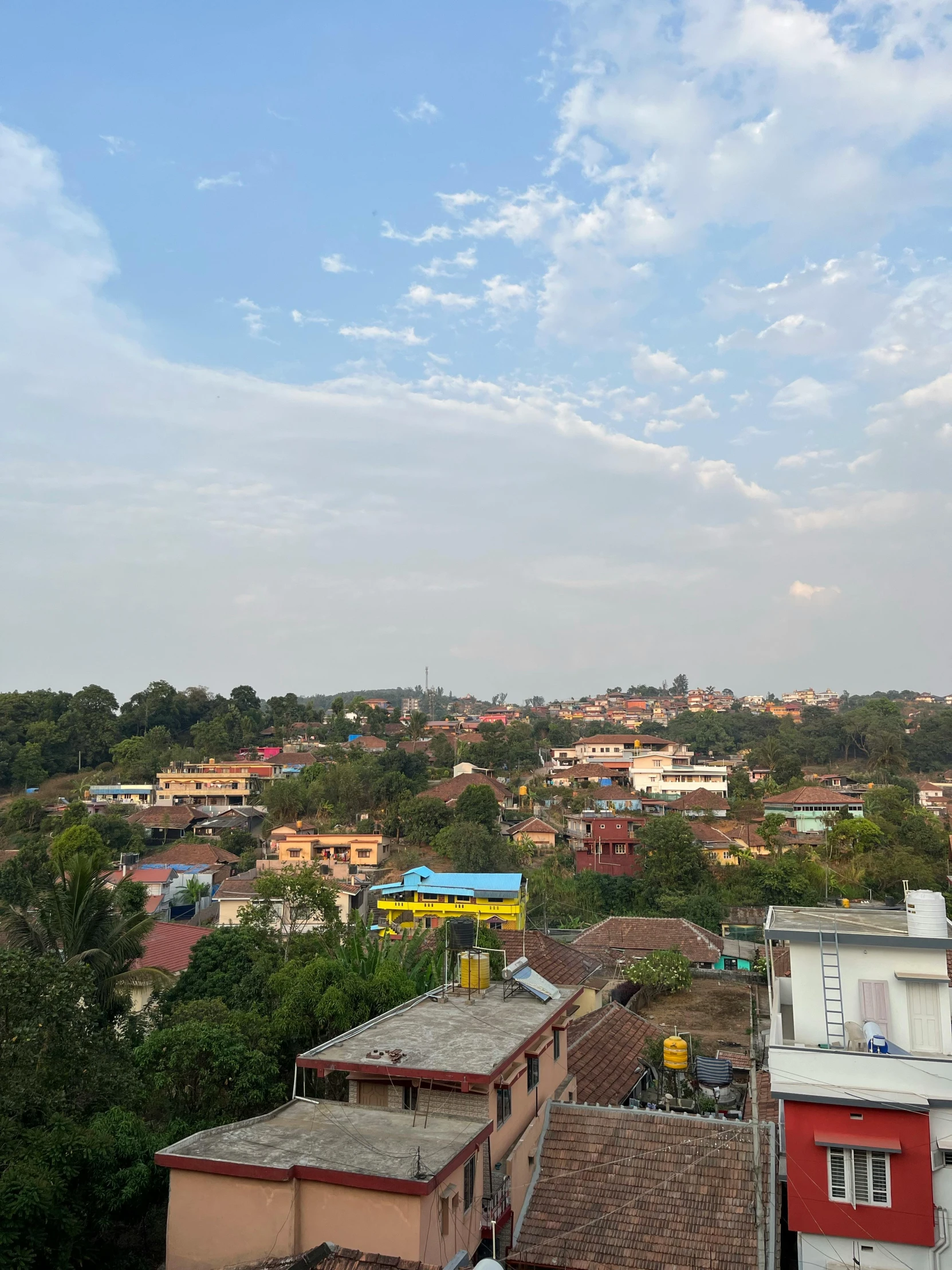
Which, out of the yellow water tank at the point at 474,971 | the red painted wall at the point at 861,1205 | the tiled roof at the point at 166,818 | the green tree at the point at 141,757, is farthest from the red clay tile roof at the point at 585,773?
the red painted wall at the point at 861,1205

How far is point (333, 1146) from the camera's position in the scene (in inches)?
309

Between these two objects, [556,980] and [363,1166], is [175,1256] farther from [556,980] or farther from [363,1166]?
[556,980]

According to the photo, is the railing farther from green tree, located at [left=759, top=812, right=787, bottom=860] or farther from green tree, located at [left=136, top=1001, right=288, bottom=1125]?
green tree, located at [left=759, top=812, right=787, bottom=860]

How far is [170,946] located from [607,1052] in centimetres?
1491

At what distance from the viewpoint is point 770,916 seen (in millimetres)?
10805

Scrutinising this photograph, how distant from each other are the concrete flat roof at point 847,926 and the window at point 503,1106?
3367mm

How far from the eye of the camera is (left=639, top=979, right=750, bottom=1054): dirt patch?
21.2m

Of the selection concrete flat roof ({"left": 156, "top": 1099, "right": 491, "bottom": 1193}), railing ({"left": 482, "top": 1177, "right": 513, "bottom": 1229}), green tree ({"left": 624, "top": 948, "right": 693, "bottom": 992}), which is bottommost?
green tree ({"left": 624, "top": 948, "right": 693, "bottom": 992})

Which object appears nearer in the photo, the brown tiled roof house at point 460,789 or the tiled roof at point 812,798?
the tiled roof at point 812,798

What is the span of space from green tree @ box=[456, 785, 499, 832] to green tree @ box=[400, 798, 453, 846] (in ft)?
2.76

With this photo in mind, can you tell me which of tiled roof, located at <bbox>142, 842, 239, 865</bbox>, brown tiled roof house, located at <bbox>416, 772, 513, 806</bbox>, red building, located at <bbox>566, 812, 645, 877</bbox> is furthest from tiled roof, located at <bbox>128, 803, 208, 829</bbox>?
red building, located at <bbox>566, 812, 645, 877</bbox>

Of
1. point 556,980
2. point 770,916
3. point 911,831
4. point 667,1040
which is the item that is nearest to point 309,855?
point 556,980

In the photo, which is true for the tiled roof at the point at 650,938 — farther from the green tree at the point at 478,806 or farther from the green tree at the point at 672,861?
the green tree at the point at 478,806

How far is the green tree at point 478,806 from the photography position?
4575 cm
